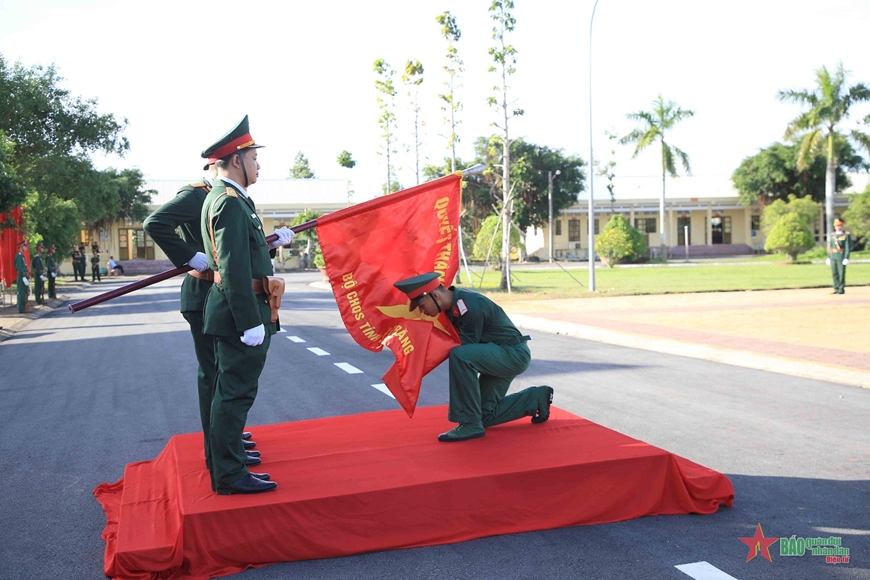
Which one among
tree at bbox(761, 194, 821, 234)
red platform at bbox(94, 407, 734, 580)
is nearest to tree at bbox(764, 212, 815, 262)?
tree at bbox(761, 194, 821, 234)

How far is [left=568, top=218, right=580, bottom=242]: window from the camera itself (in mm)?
69125

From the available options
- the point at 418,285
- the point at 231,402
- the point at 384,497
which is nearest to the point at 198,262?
the point at 231,402

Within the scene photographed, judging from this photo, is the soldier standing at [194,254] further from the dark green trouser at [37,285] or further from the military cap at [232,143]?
the dark green trouser at [37,285]

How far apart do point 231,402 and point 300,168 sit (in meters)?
105

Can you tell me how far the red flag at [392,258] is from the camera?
5.62m

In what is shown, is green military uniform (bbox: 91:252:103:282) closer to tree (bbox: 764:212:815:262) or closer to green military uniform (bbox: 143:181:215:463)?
tree (bbox: 764:212:815:262)

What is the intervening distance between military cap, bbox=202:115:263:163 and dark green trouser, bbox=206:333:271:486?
3.57ft

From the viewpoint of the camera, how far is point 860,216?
52.2 metres

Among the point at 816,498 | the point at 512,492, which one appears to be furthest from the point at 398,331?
the point at 816,498

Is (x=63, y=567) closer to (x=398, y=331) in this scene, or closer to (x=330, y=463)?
(x=330, y=463)

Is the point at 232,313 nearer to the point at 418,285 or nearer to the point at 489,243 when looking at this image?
the point at 418,285

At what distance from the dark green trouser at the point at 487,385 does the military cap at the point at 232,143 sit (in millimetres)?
1954

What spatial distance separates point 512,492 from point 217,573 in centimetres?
166

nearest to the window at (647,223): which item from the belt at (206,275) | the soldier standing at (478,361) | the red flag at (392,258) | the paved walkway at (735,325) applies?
the paved walkway at (735,325)
